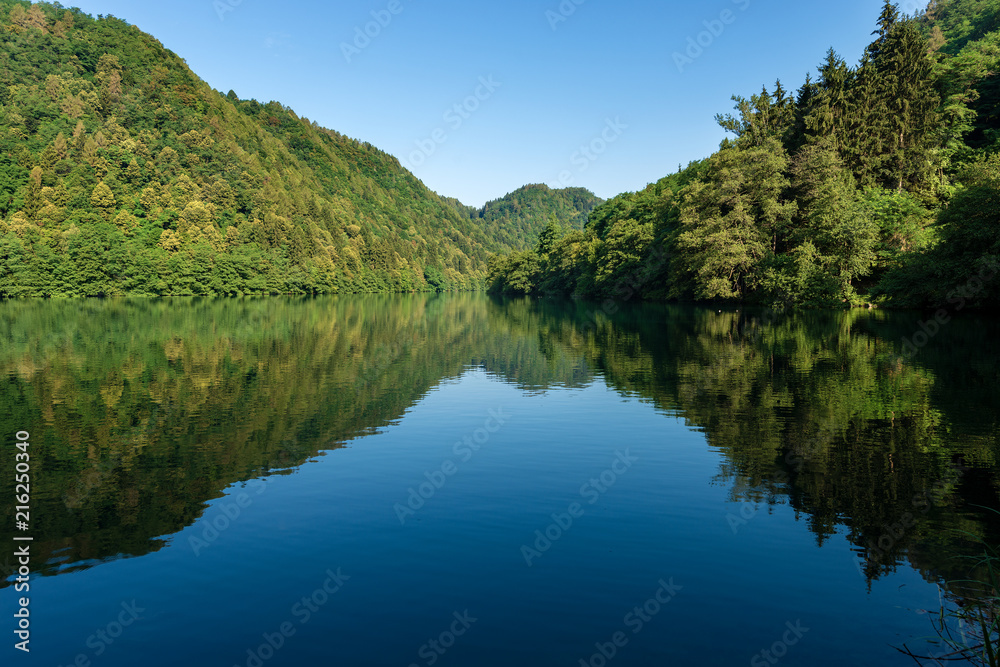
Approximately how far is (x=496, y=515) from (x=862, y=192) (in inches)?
2963

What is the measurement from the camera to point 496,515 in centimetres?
1239

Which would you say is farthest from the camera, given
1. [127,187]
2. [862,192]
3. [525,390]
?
[127,187]

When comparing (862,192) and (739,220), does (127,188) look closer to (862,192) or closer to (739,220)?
(739,220)

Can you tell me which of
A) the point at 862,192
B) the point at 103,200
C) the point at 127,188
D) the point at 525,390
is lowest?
the point at 525,390

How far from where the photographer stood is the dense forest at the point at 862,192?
54.2 m

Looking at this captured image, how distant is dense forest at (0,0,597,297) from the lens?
376ft

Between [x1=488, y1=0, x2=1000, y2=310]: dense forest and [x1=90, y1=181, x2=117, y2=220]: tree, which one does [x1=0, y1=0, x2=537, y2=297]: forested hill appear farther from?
[x1=488, y1=0, x2=1000, y2=310]: dense forest

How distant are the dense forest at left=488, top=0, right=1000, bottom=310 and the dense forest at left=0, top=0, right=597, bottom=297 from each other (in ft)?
321

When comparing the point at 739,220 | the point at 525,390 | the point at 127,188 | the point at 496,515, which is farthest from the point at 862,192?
the point at 127,188

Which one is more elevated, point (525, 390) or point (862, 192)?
point (862, 192)

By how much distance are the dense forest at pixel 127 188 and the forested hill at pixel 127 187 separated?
31 centimetres

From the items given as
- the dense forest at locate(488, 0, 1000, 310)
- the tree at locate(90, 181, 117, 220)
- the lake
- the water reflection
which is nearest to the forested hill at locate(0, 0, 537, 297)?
the tree at locate(90, 181, 117, 220)

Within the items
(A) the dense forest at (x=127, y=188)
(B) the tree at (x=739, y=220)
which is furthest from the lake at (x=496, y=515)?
(A) the dense forest at (x=127, y=188)

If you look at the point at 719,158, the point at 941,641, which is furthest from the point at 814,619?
the point at 719,158
